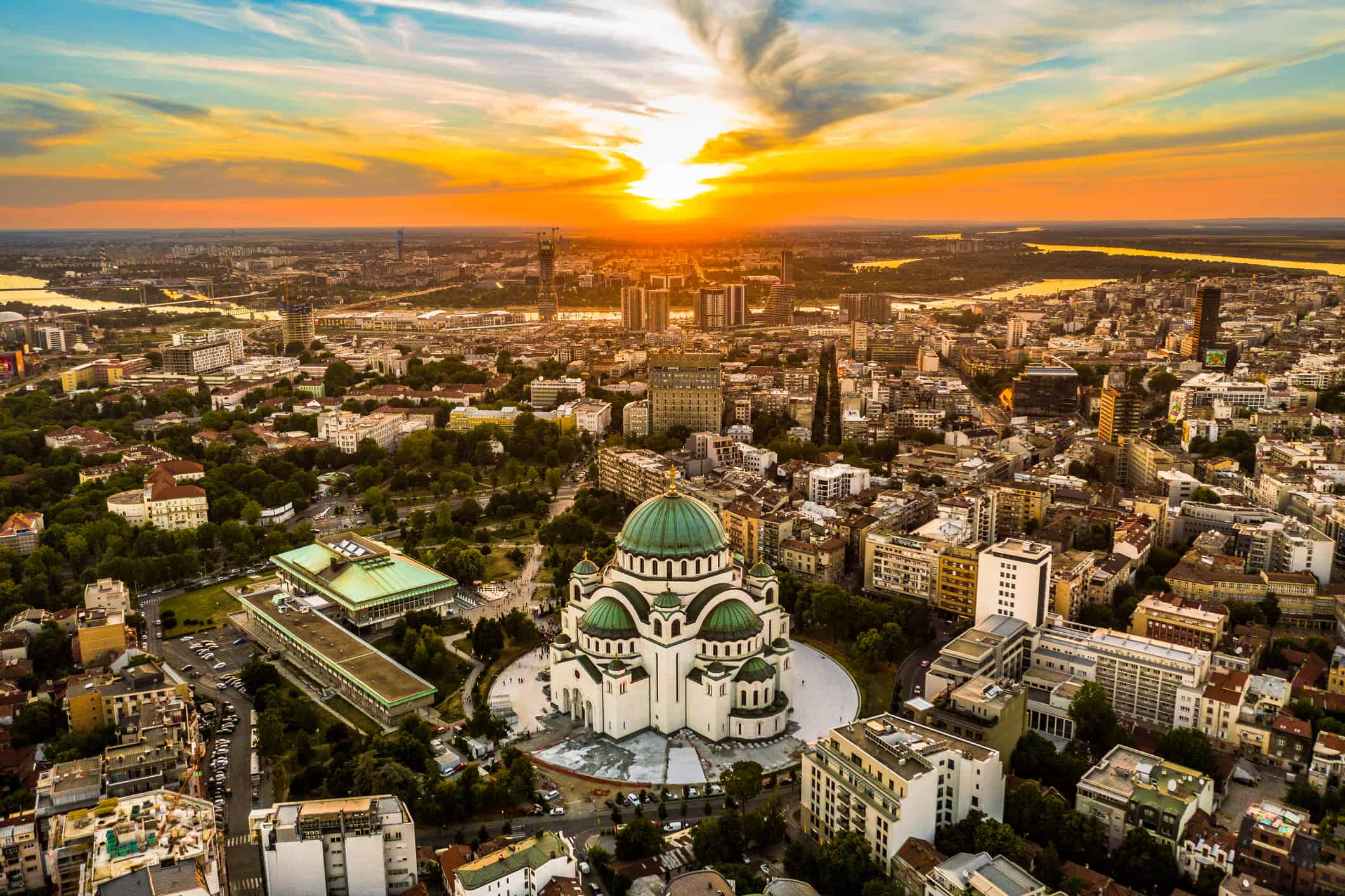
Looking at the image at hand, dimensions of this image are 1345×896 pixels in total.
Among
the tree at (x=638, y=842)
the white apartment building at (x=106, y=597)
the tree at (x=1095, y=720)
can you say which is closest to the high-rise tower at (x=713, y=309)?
the white apartment building at (x=106, y=597)

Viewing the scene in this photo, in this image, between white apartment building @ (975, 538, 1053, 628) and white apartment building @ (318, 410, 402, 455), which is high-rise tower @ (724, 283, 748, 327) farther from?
white apartment building @ (975, 538, 1053, 628)

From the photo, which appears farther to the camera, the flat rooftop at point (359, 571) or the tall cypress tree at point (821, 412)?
the tall cypress tree at point (821, 412)

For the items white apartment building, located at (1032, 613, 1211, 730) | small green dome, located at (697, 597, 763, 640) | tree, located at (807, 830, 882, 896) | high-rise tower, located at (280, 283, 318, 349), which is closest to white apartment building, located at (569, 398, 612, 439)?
small green dome, located at (697, 597, 763, 640)

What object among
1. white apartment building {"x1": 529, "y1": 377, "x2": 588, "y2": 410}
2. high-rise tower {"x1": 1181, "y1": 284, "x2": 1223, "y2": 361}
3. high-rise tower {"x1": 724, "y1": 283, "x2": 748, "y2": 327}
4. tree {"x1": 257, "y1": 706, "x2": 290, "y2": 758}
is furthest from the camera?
high-rise tower {"x1": 724, "y1": 283, "x2": 748, "y2": 327}

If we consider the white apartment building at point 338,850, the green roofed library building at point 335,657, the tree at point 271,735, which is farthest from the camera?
the green roofed library building at point 335,657

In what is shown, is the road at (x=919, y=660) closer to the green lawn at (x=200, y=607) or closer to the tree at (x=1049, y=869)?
the tree at (x=1049, y=869)

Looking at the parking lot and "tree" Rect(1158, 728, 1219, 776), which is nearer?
the parking lot
